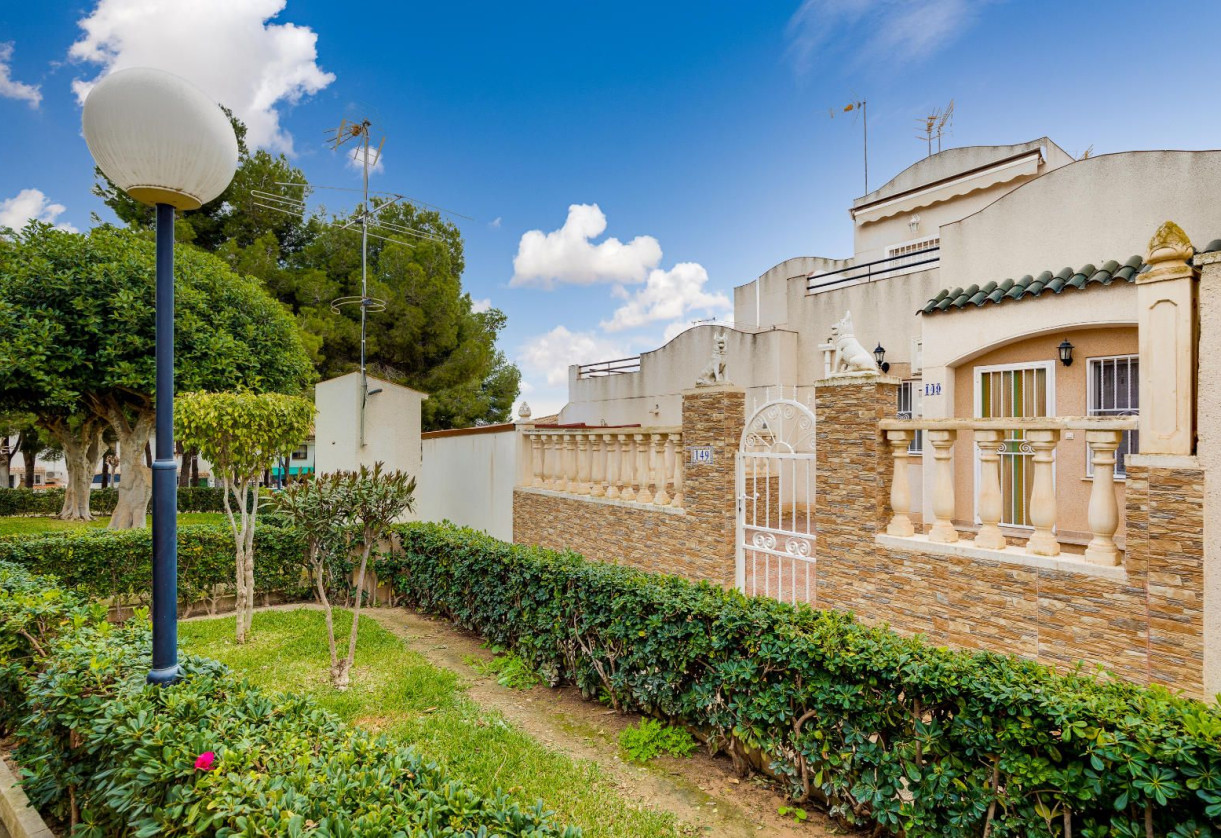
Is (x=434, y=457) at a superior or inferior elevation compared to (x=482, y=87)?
inferior

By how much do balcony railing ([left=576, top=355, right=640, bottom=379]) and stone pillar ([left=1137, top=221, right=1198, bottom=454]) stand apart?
42.1 ft

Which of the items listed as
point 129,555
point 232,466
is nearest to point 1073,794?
point 232,466

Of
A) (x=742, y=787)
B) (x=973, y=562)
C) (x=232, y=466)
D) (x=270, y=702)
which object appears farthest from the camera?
(x=232, y=466)

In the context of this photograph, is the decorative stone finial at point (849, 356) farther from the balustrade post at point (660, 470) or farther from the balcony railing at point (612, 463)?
the balustrade post at point (660, 470)

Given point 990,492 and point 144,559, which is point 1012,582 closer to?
point 990,492

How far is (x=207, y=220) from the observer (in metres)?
17.7

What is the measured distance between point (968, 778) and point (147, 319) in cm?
1284

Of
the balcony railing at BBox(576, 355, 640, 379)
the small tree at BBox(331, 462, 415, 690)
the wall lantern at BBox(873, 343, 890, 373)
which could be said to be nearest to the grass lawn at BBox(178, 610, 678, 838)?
the small tree at BBox(331, 462, 415, 690)

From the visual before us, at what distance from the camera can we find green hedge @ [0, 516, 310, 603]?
7.05 metres

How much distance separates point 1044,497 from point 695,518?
3.30 meters

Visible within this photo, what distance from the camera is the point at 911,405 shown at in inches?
411

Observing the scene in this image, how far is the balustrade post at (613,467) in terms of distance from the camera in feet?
25.9

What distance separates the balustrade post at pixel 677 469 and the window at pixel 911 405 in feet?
16.4

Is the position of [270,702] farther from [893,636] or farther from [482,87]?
[482,87]
